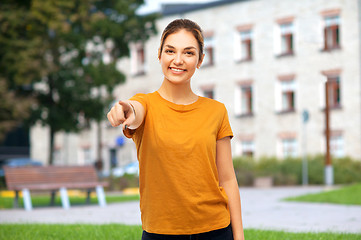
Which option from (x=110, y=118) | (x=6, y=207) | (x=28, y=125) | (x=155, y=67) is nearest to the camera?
(x=110, y=118)

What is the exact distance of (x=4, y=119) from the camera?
957 inches

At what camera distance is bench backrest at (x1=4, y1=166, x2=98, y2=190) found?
1527 centimetres

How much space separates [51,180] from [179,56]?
1346 cm

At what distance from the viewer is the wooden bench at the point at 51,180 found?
1512cm

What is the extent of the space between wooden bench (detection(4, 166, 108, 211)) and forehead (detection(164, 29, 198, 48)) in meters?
12.5

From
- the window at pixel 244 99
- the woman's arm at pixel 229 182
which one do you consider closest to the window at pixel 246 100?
the window at pixel 244 99

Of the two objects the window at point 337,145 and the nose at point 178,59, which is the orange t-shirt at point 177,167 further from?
the window at point 337,145

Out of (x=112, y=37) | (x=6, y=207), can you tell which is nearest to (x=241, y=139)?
(x=112, y=37)

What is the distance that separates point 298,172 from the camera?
3228 centimetres

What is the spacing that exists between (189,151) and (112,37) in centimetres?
→ 2427

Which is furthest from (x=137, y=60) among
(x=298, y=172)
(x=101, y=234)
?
(x=101, y=234)

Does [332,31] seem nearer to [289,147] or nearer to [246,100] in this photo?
[289,147]

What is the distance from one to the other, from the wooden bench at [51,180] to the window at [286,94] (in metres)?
22.0

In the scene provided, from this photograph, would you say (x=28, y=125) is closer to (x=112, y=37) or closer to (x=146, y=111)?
(x=112, y=37)
